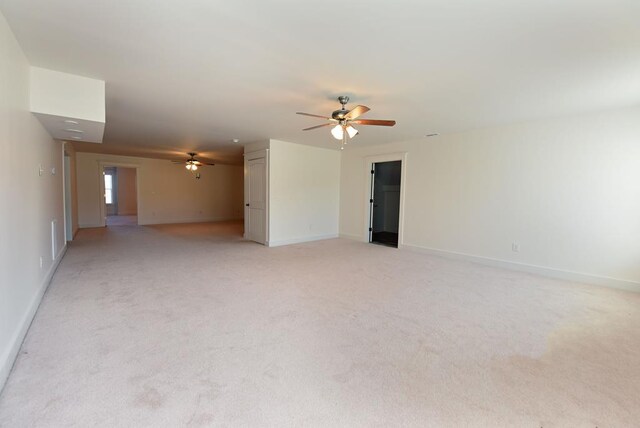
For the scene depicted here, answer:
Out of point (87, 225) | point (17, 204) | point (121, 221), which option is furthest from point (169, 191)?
point (17, 204)

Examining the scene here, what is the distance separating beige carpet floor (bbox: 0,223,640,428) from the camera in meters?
1.61

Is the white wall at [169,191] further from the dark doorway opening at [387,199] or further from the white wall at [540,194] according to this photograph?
the white wall at [540,194]

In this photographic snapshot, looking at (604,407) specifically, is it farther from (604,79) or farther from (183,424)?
(604,79)

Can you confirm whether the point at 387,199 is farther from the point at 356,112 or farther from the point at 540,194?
the point at 356,112

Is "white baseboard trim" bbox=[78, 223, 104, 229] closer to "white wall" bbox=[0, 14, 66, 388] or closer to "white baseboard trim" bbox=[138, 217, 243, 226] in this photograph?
"white baseboard trim" bbox=[138, 217, 243, 226]

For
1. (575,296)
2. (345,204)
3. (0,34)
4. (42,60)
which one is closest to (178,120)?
(42,60)

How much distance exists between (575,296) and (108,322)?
16.5 ft

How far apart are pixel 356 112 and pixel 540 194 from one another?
10.7ft

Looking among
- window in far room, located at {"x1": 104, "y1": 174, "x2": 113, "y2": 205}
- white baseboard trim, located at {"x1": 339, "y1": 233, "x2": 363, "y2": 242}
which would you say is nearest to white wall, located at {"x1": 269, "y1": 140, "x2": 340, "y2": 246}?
white baseboard trim, located at {"x1": 339, "y1": 233, "x2": 363, "y2": 242}

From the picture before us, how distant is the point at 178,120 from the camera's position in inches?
180

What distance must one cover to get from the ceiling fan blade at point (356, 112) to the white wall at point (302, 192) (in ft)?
10.2

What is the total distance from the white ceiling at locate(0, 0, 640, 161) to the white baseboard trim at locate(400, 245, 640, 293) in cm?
224

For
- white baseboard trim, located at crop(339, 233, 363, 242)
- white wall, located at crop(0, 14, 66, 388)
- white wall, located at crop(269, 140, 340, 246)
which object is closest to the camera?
white wall, located at crop(0, 14, 66, 388)

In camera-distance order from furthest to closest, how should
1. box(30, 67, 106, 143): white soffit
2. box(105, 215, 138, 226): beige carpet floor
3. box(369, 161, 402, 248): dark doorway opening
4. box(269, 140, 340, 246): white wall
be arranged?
box(105, 215, 138, 226): beige carpet floor < box(369, 161, 402, 248): dark doorway opening < box(269, 140, 340, 246): white wall < box(30, 67, 106, 143): white soffit
